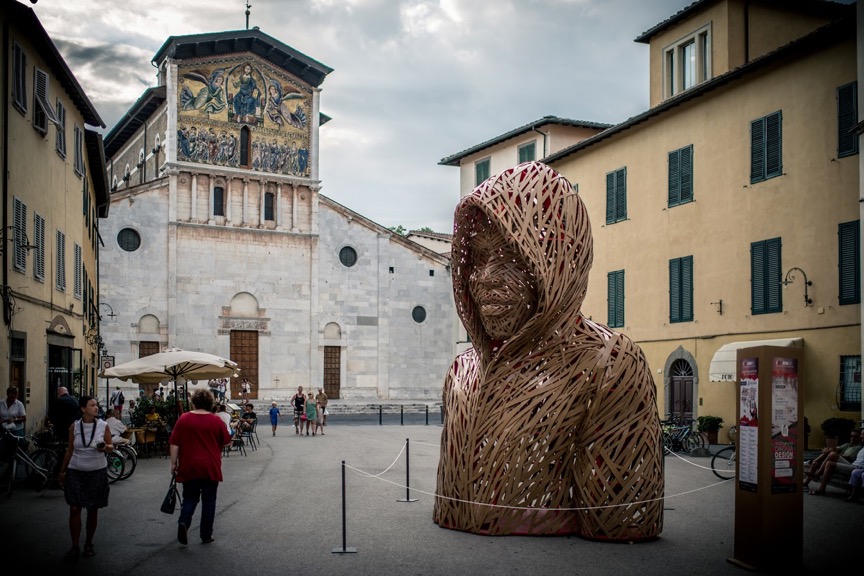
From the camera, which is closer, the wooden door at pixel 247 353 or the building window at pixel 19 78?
the building window at pixel 19 78

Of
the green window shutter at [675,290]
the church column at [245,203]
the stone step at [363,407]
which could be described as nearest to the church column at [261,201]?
the church column at [245,203]

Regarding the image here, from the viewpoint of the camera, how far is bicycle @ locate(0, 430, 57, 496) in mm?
13180

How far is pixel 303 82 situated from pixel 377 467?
1268 inches

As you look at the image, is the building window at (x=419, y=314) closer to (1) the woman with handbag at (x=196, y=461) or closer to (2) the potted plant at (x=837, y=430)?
(2) the potted plant at (x=837, y=430)

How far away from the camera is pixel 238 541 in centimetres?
927

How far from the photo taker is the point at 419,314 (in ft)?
156

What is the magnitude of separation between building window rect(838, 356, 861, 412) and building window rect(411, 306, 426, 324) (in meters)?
30.2

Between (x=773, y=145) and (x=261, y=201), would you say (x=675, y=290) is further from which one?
(x=261, y=201)

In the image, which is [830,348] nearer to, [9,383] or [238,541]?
[238,541]

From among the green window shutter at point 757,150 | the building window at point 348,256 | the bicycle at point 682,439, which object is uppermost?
the green window shutter at point 757,150

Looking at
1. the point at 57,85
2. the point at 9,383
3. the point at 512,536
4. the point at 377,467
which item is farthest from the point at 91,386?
the point at 512,536

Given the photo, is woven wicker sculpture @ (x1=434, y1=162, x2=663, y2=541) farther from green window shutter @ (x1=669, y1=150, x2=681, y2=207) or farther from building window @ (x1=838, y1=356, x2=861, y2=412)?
green window shutter @ (x1=669, y1=150, x2=681, y2=207)

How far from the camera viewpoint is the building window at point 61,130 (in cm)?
2131

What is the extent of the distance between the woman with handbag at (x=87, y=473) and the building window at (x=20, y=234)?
30.1 ft
